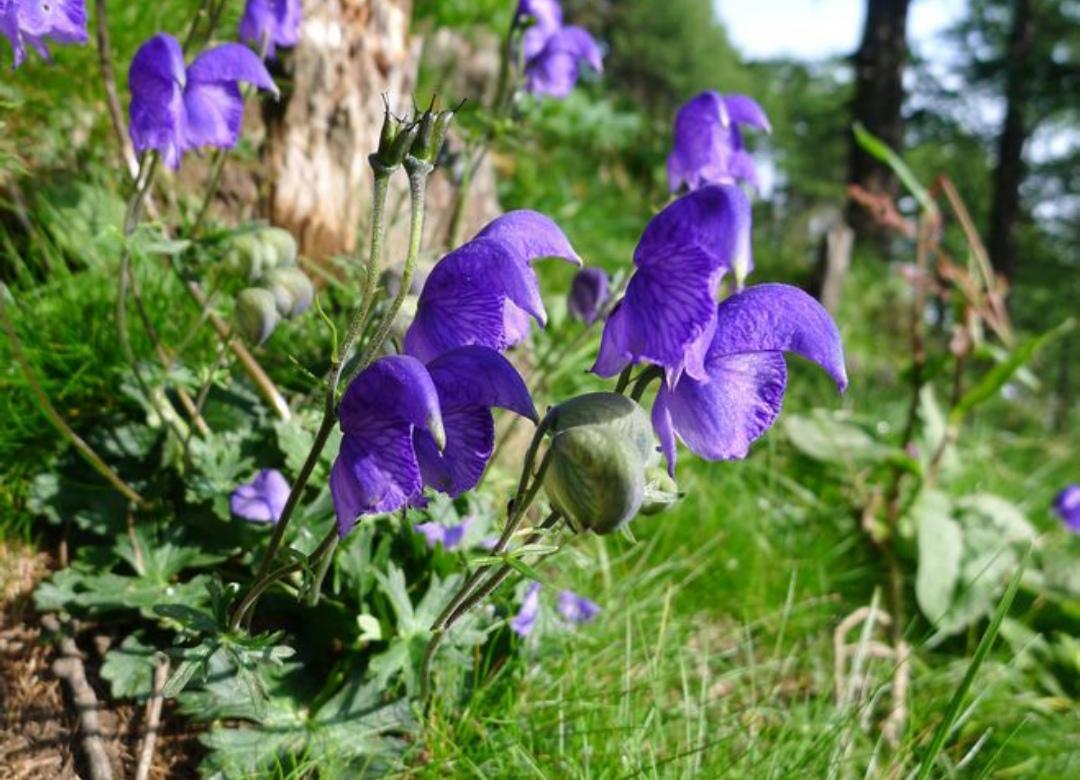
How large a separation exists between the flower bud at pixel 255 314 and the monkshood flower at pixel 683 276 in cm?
79

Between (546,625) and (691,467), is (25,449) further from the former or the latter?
(691,467)

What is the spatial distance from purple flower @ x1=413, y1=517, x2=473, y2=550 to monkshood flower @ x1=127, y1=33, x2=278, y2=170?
844 mm

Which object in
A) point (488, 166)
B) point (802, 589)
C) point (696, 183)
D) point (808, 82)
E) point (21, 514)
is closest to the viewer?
point (21, 514)

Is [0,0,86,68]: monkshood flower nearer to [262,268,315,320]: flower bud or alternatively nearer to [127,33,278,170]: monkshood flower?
[127,33,278,170]: monkshood flower

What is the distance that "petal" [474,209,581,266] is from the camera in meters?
1.17

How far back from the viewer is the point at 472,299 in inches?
45.6

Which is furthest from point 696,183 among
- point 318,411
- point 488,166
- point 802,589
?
point 488,166

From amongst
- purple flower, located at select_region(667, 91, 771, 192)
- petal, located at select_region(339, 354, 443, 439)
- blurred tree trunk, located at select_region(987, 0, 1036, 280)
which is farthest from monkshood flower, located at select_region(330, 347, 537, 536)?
blurred tree trunk, located at select_region(987, 0, 1036, 280)

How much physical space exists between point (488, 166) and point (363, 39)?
0.86 meters

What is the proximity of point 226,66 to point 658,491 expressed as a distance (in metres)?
1.10

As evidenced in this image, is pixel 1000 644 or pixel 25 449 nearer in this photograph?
pixel 25 449

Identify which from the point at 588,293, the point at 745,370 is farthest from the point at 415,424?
the point at 588,293

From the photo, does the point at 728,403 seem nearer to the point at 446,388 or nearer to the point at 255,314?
the point at 446,388

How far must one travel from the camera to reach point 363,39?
10.5 feet
